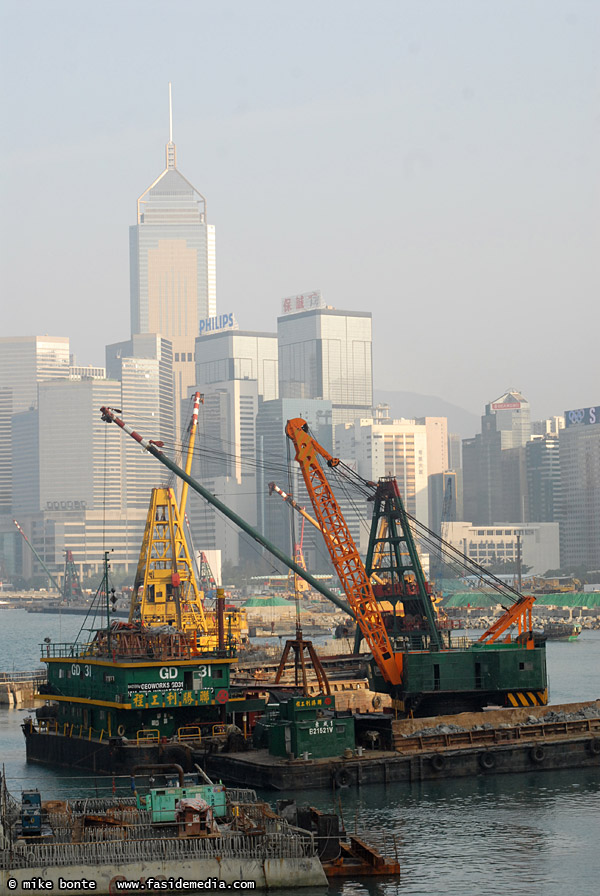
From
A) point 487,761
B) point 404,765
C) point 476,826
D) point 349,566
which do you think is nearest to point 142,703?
point 404,765

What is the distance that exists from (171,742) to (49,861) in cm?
2319

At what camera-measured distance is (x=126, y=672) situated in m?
63.8

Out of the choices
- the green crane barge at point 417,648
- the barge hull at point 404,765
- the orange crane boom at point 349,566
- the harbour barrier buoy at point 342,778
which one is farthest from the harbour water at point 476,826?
the orange crane boom at point 349,566

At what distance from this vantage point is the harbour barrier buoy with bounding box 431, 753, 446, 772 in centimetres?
6166

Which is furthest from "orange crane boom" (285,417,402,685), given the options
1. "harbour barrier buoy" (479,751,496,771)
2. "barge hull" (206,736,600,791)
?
"harbour barrier buoy" (479,751,496,771)

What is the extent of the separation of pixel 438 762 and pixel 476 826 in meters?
8.85

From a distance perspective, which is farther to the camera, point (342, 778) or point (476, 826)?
point (342, 778)

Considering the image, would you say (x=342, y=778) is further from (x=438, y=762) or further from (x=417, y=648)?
(x=417, y=648)

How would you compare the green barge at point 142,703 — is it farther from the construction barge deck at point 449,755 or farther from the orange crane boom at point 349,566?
the orange crane boom at point 349,566

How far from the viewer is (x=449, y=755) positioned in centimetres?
6225

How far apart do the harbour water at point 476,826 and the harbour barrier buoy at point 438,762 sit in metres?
0.68

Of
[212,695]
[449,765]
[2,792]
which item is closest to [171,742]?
[212,695]

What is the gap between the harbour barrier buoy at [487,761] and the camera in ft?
207

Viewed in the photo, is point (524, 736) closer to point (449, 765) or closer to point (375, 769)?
point (449, 765)
